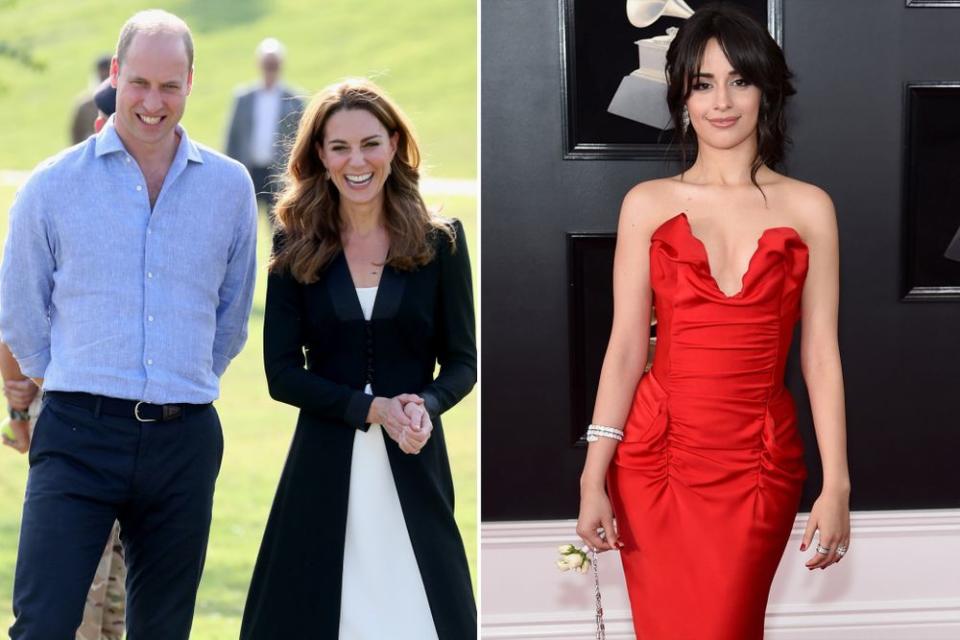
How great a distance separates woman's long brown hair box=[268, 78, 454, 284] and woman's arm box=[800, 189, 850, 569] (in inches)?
33.6

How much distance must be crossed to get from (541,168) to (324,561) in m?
1.54

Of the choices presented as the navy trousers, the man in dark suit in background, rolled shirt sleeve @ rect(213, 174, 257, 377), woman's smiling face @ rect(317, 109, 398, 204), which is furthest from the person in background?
the navy trousers

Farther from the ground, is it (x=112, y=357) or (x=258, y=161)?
(x=258, y=161)

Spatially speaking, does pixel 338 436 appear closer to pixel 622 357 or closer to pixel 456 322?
pixel 456 322

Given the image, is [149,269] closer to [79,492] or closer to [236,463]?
[79,492]

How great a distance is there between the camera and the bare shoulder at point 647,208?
335cm

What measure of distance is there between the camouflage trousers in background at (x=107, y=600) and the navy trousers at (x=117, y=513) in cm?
51

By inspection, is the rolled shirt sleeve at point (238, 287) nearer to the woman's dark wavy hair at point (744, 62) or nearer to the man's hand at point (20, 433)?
the man's hand at point (20, 433)

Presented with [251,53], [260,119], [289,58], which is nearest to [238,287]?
[260,119]

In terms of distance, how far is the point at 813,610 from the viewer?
14.8ft

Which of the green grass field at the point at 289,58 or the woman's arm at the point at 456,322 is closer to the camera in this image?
the woman's arm at the point at 456,322

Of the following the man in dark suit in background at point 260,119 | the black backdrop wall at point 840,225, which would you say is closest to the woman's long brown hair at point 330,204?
the black backdrop wall at point 840,225

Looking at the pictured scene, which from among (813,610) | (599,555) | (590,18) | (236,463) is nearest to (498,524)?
(599,555)

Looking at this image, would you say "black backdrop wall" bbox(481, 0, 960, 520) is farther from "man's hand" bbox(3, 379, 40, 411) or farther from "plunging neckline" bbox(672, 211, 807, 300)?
"man's hand" bbox(3, 379, 40, 411)
